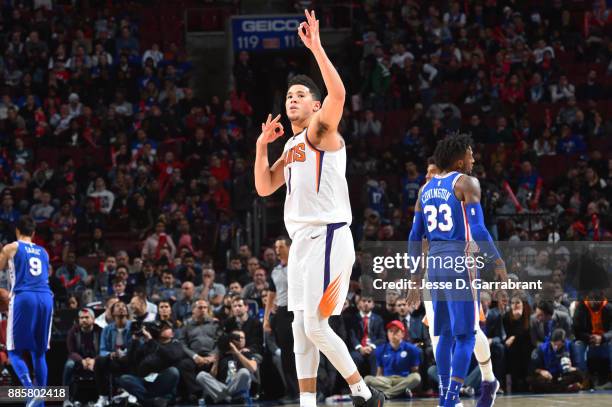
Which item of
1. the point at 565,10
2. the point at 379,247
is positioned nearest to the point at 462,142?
the point at 379,247

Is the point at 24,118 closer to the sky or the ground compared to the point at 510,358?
closer to the sky

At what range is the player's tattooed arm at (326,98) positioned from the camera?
7.50 meters

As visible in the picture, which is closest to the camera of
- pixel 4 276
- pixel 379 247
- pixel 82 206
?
pixel 4 276

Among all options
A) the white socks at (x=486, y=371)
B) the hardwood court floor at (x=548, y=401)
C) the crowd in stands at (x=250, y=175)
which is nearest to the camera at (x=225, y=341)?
the crowd in stands at (x=250, y=175)

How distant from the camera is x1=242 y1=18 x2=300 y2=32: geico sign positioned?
970 inches

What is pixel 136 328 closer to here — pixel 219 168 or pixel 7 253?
pixel 7 253

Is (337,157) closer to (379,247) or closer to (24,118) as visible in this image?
(379,247)

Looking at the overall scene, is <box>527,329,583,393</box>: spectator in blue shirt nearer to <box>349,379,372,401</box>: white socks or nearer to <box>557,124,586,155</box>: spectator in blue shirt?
<box>349,379,372,401</box>: white socks

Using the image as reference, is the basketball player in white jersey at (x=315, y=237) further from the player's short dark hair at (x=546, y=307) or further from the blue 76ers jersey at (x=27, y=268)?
the player's short dark hair at (x=546, y=307)

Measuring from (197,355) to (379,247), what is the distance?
4.42 m

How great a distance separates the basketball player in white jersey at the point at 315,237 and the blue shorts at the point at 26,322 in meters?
4.61

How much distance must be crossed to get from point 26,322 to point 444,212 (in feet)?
17.0

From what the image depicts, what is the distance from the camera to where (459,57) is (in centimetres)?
2309

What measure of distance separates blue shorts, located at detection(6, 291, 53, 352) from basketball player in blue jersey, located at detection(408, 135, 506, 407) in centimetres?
469
